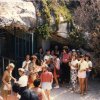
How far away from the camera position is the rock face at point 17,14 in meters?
17.1

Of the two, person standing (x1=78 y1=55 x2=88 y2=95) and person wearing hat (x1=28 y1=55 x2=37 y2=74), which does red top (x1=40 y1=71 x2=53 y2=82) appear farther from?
person standing (x1=78 y1=55 x2=88 y2=95)

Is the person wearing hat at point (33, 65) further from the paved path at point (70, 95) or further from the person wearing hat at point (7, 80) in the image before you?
the person wearing hat at point (7, 80)

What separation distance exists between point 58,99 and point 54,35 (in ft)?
12.4

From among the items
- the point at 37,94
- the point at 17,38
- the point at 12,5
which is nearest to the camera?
the point at 37,94

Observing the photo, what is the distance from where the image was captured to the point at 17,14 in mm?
17516

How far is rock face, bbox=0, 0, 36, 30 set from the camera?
1706cm

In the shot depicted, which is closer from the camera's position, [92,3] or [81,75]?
[81,75]

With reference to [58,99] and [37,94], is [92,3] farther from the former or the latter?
[37,94]

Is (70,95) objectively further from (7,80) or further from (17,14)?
(17,14)

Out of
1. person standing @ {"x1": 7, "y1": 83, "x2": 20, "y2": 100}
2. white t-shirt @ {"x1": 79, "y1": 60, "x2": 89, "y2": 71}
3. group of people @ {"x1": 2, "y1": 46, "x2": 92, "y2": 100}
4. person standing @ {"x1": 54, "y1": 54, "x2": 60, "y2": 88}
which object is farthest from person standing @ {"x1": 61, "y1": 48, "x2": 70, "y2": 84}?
person standing @ {"x1": 7, "y1": 83, "x2": 20, "y2": 100}

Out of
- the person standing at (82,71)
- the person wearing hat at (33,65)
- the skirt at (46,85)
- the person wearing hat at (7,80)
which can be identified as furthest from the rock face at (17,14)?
the skirt at (46,85)

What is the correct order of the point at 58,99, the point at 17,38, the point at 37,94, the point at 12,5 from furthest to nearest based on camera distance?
the point at 17,38 → the point at 12,5 → the point at 58,99 → the point at 37,94

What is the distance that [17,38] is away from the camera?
19.0 meters

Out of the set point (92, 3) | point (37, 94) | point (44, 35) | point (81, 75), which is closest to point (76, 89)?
point (81, 75)
